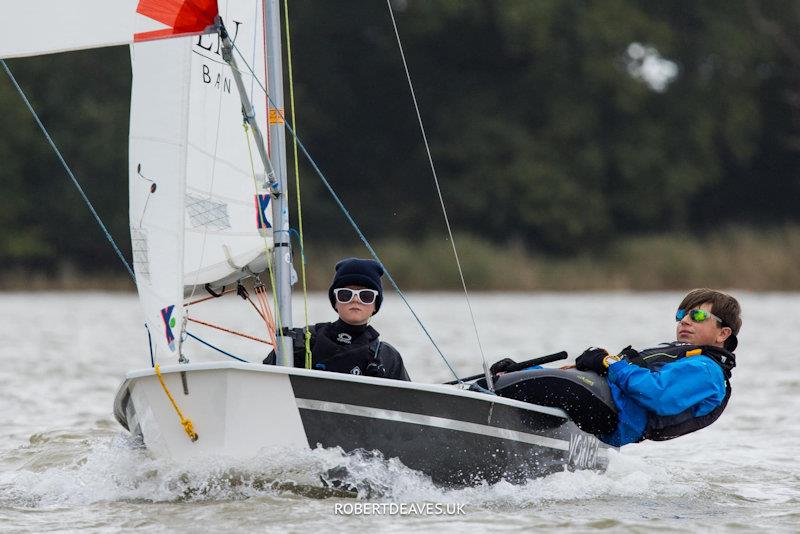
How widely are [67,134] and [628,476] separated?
80.6 feet

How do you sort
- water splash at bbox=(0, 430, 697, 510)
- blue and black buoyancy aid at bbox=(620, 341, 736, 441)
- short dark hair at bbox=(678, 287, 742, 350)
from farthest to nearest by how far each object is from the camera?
1. short dark hair at bbox=(678, 287, 742, 350)
2. blue and black buoyancy aid at bbox=(620, 341, 736, 441)
3. water splash at bbox=(0, 430, 697, 510)

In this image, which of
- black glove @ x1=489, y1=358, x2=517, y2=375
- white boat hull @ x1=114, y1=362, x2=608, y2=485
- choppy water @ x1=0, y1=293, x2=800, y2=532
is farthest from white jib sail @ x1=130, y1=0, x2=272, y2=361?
black glove @ x1=489, y1=358, x2=517, y2=375

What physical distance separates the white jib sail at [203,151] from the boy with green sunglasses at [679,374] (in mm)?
1675

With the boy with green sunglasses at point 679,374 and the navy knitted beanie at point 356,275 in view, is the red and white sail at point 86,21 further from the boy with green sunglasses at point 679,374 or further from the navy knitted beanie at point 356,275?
the boy with green sunglasses at point 679,374

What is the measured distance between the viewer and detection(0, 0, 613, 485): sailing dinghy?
5.39 metres

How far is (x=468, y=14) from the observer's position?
30984 millimetres

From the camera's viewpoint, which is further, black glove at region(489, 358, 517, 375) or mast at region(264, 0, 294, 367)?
black glove at region(489, 358, 517, 375)

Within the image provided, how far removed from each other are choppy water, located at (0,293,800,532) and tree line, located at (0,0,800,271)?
663 inches

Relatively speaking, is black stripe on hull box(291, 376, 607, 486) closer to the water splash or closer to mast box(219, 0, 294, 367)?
the water splash

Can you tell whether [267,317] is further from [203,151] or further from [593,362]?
[593,362]

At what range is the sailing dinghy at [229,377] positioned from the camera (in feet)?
17.7

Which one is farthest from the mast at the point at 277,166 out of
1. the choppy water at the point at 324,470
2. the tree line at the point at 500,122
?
the tree line at the point at 500,122

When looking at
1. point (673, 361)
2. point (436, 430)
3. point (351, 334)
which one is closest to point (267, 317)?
point (351, 334)

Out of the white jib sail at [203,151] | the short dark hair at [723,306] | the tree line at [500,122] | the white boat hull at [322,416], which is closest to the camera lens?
the white boat hull at [322,416]
